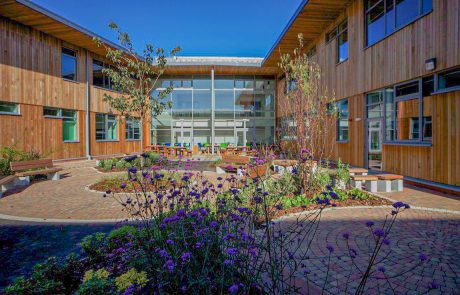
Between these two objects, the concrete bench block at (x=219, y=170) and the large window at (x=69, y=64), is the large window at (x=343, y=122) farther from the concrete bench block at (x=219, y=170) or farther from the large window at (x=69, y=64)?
the large window at (x=69, y=64)

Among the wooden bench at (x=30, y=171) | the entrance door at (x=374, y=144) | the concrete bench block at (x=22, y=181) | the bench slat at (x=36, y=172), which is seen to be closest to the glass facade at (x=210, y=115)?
the entrance door at (x=374, y=144)

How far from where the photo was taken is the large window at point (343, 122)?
42.0ft

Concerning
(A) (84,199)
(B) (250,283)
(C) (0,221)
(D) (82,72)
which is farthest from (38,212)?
(D) (82,72)

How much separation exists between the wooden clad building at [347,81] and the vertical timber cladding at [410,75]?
30mm

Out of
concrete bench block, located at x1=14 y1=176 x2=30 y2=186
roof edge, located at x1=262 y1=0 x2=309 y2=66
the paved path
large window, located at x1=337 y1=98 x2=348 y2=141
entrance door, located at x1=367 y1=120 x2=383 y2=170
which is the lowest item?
the paved path

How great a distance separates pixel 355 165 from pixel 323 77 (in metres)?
5.45

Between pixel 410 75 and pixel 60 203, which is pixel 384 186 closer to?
pixel 410 75

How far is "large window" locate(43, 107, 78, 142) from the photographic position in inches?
598

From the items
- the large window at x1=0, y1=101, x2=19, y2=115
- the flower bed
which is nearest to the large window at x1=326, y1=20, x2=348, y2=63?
the flower bed

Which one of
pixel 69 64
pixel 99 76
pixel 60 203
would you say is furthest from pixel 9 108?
A: pixel 60 203

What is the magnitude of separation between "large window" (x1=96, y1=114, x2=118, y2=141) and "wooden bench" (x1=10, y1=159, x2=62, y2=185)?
312 inches

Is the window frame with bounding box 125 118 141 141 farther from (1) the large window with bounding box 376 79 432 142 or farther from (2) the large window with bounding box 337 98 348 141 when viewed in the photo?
(1) the large window with bounding box 376 79 432 142

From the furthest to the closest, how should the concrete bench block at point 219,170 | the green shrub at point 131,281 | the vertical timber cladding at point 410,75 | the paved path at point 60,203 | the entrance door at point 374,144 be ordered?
1. the concrete bench block at point 219,170
2. the entrance door at point 374,144
3. the vertical timber cladding at point 410,75
4. the paved path at point 60,203
5. the green shrub at point 131,281

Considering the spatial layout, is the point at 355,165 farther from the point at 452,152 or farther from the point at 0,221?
the point at 0,221
